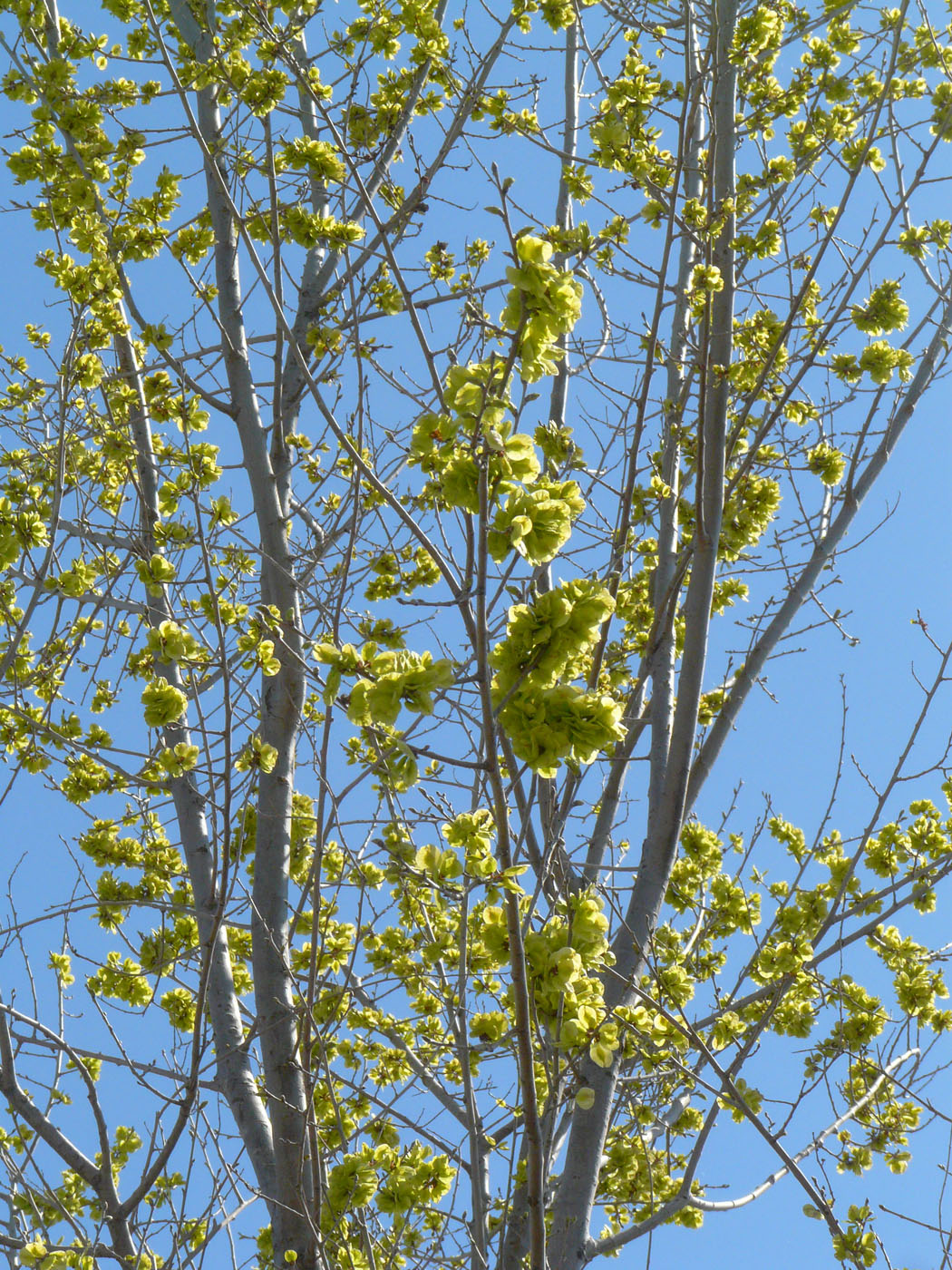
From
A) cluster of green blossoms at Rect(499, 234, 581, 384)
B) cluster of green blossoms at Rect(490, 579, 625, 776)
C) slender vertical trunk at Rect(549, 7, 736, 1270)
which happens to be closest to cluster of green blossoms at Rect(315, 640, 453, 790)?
cluster of green blossoms at Rect(490, 579, 625, 776)

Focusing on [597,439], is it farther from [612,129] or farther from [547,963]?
[547,963]

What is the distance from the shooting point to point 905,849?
206 inches

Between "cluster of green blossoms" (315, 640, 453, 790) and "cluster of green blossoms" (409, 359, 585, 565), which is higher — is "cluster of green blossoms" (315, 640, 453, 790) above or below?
below

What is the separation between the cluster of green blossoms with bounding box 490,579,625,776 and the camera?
2.00 meters

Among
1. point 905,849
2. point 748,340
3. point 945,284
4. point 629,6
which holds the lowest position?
point 905,849

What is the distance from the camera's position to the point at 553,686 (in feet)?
6.81

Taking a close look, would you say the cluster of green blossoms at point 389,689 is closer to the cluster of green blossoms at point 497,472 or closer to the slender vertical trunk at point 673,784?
the cluster of green blossoms at point 497,472

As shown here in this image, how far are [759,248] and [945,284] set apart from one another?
2.91 feet

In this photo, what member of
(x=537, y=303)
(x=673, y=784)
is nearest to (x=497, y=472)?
(x=537, y=303)

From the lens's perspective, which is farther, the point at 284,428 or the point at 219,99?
the point at 284,428

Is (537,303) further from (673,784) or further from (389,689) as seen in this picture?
(673,784)

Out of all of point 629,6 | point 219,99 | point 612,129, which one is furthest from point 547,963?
point 629,6

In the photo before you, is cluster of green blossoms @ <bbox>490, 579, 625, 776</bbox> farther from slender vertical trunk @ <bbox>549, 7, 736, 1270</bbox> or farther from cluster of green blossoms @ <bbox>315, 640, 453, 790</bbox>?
slender vertical trunk @ <bbox>549, 7, 736, 1270</bbox>

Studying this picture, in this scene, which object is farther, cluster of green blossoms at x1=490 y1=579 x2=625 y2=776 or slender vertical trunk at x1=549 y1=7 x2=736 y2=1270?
slender vertical trunk at x1=549 y1=7 x2=736 y2=1270
